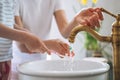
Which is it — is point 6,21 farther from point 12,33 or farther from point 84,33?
point 84,33

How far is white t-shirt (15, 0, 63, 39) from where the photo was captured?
3.24 ft

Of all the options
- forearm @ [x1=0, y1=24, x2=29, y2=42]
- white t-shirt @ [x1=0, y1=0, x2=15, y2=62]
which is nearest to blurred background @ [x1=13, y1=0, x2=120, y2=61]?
white t-shirt @ [x1=0, y1=0, x2=15, y2=62]

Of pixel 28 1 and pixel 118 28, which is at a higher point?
pixel 28 1

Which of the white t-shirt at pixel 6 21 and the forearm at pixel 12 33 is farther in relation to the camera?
the white t-shirt at pixel 6 21

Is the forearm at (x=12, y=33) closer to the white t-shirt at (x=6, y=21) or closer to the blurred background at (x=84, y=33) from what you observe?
the white t-shirt at (x=6, y=21)

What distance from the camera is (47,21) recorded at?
1.03m

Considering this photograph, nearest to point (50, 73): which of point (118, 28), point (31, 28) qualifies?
point (118, 28)

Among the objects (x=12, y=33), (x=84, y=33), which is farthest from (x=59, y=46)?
(x=84, y=33)

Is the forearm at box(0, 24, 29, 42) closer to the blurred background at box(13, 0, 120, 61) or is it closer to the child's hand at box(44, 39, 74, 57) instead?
the child's hand at box(44, 39, 74, 57)

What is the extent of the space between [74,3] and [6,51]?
1184mm

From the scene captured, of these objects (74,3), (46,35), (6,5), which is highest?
(74,3)

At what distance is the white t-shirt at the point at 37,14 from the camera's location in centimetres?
99

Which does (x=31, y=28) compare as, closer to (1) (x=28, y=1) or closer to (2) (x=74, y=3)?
(1) (x=28, y=1)

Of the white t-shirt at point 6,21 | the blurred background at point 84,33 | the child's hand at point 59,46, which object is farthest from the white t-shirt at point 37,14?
the blurred background at point 84,33
